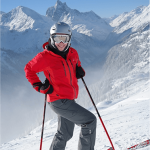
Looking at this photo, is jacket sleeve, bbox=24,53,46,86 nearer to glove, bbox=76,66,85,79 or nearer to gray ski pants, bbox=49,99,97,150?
gray ski pants, bbox=49,99,97,150

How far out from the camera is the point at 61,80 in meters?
3.17

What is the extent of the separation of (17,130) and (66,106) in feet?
538

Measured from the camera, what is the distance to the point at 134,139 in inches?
187

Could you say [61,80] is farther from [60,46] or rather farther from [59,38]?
[59,38]

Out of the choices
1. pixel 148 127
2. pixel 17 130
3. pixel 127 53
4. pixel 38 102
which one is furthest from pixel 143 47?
pixel 148 127

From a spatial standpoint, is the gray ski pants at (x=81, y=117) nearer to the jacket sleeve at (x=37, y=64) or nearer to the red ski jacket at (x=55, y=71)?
the red ski jacket at (x=55, y=71)

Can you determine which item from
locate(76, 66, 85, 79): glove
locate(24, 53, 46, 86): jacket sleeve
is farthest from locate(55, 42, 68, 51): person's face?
locate(76, 66, 85, 79): glove

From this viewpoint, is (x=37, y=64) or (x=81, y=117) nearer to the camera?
(x=37, y=64)

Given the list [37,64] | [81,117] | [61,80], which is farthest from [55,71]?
Result: [81,117]

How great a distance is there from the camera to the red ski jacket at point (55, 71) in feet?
10.1

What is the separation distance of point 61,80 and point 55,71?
0.21m

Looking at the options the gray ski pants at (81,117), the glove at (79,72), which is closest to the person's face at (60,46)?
the glove at (79,72)

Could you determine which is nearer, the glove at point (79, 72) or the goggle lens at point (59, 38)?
the goggle lens at point (59, 38)

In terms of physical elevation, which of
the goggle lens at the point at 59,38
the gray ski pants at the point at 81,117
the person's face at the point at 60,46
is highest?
the goggle lens at the point at 59,38
